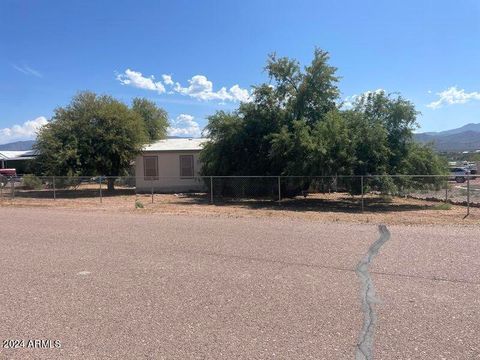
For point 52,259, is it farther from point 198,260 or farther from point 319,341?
point 319,341

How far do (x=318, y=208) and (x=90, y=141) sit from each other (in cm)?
1495

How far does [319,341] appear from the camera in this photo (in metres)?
4.36

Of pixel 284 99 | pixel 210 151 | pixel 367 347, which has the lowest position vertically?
pixel 367 347

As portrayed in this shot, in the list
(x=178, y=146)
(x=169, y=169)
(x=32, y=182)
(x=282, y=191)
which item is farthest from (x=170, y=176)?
(x=282, y=191)

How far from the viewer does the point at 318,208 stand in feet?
61.8

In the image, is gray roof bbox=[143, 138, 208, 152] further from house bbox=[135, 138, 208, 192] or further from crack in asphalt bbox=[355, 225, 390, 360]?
crack in asphalt bbox=[355, 225, 390, 360]

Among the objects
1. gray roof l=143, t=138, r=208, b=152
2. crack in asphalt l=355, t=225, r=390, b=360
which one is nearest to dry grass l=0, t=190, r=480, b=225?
crack in asphalt l=355, t=225, r=390, b=360

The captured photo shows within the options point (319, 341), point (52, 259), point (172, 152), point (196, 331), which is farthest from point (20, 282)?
point (172, 152)

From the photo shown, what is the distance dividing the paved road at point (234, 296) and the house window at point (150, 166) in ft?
57.2

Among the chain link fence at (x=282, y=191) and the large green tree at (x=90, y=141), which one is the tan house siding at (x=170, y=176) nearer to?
the chain link fence at (x=282, y=191)

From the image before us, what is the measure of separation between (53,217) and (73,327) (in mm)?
11535

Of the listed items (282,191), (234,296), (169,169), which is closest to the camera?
(234,296)


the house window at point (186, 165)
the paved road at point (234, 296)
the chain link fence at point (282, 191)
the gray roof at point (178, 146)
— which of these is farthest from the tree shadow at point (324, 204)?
the paved road at point (234, 296)

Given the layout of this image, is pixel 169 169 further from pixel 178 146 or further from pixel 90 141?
pixel 90 141
